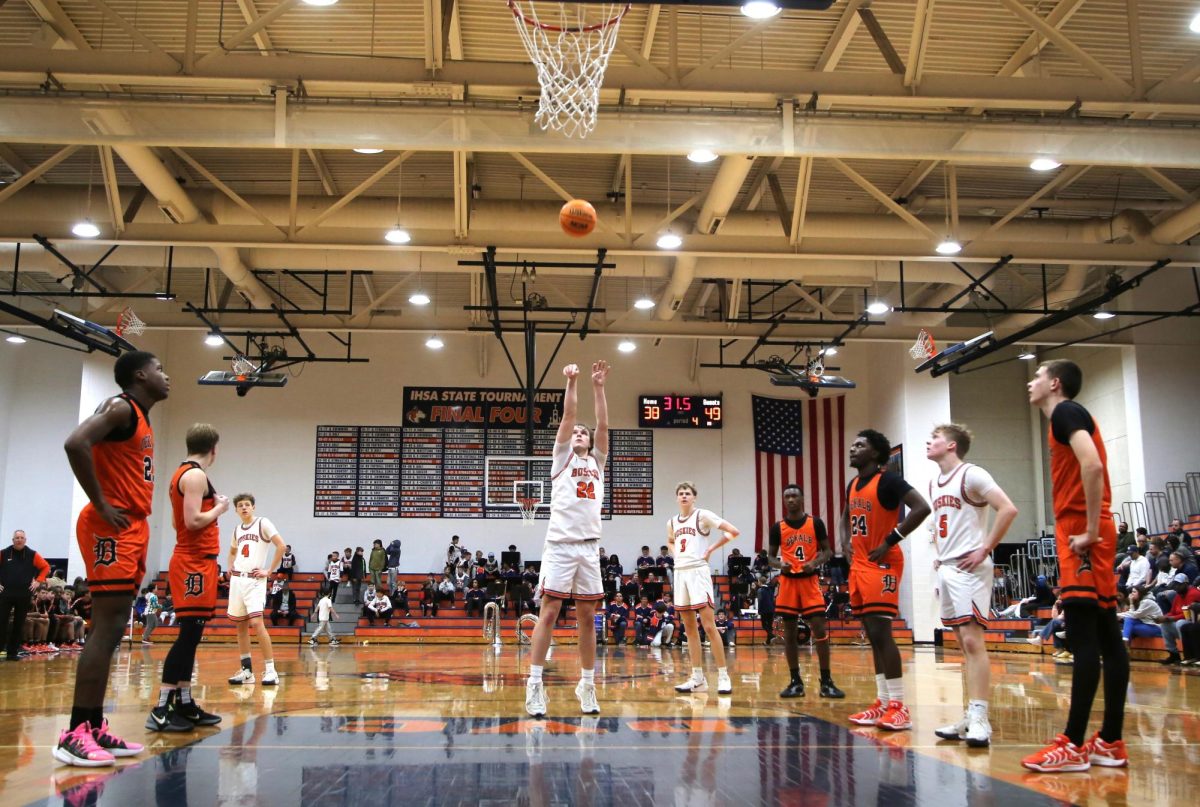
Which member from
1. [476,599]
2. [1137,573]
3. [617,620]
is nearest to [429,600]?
[476,599]

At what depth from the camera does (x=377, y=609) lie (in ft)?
71.2

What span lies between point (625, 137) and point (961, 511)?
6425 mm

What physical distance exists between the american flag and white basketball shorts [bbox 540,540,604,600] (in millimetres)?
19023

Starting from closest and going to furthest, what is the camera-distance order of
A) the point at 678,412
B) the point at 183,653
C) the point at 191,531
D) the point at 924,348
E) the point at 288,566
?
1. the point at 183,653
2. the point at 191,531
3. the point at 924,348
4. the point at 288,566
5. the point at 678,412

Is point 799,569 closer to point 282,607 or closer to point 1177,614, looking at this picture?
point 1177,614

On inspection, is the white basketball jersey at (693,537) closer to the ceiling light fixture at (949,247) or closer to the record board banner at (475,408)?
the ceiling light fixture at (949,247)

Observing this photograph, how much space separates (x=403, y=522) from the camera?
25.0m

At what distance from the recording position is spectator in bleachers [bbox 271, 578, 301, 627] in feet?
70.9

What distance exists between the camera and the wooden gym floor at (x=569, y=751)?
404cm

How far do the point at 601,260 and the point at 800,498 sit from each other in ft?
24.9

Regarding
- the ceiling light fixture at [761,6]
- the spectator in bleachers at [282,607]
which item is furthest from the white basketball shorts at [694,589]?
the spectator in bleachers at [282,607]

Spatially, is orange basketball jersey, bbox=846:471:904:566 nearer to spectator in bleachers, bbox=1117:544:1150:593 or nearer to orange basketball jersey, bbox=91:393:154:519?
orange basketball jersey, bbox=91:393:154:519

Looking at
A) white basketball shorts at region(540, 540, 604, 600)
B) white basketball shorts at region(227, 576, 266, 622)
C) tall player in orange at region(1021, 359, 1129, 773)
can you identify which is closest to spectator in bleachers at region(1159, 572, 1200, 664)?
tall player in orange at region(1021, 359, 1129, 773)

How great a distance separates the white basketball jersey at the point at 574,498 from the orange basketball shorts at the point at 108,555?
267 cm
